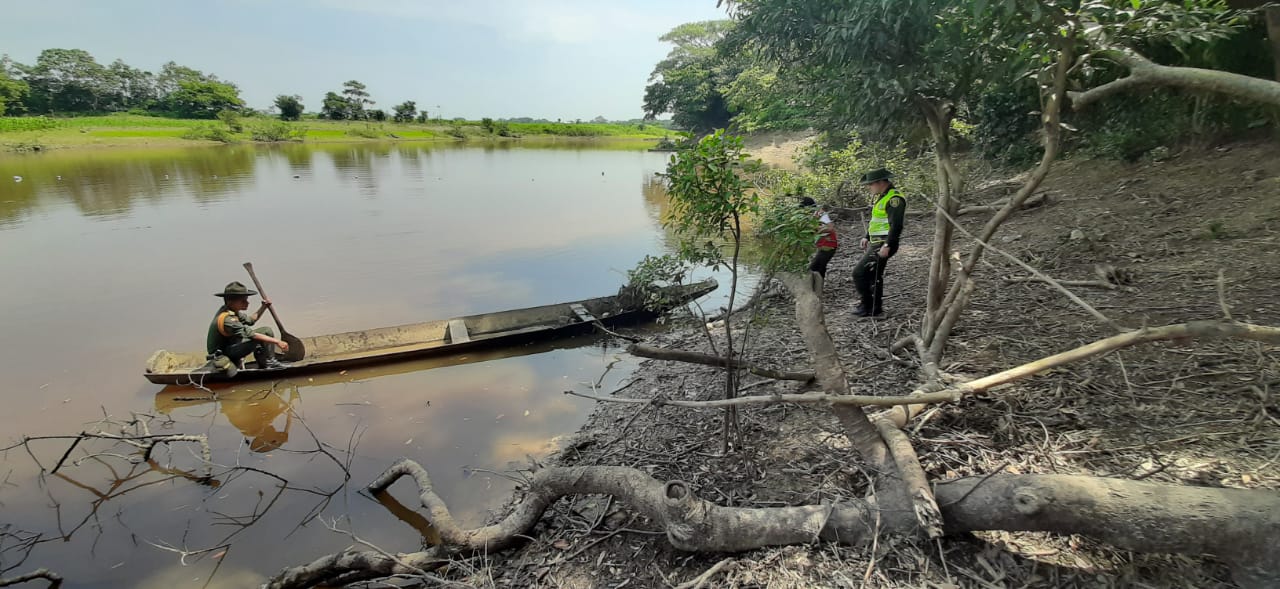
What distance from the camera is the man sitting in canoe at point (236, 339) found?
23.2ft

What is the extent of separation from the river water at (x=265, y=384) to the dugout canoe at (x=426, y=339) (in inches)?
8.8

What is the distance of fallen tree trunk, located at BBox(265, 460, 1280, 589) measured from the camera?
2045 millimetres

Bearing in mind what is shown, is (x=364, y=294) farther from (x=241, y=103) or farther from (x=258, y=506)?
(x=241, y=103)

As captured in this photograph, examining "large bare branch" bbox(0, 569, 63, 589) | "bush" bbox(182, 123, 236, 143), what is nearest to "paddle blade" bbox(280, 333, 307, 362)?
"large bare branch" bbox(0, 569, 63, 589)

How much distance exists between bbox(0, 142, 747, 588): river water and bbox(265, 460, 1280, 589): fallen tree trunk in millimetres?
1030

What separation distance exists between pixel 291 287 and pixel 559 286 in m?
5.81

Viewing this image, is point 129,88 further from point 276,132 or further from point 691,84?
point 691,84

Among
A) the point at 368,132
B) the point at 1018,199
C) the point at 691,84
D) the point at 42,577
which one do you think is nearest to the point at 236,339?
the point at 42,577

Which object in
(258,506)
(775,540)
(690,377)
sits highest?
(775,540)

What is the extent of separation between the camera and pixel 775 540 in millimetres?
2752

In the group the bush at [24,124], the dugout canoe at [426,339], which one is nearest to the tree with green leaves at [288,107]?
the bush at [24,124]

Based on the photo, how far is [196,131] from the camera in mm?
45812

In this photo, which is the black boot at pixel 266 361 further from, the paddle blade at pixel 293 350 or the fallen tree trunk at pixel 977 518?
the fallen tree trunk at pixel 977 518

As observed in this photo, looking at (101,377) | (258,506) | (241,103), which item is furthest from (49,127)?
(258,506)
